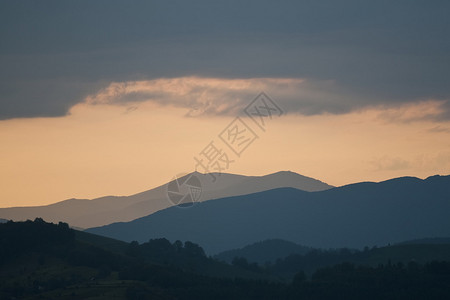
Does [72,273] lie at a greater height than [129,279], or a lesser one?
greater

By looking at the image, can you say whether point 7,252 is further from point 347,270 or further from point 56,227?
point 347,270

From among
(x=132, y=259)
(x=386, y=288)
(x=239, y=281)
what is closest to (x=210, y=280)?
(x=239, y=281)

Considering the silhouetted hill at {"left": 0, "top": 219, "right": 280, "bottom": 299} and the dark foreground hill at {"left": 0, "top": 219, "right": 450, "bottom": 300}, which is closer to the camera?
the silhouetted hill at {"left": 0, "top": 219, "right": 280, "bottom": 299}

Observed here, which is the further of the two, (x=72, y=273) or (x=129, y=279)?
(x=72, y=273)

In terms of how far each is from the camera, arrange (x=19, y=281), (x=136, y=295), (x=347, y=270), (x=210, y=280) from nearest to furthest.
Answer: (x=136, y=295), (x=19, y=281), (x=210, y=280), (x=347, y=270)

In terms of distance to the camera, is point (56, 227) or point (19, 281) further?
point (56, 227)

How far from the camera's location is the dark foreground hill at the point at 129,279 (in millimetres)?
150000

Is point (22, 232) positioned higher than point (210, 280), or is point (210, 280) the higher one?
point (22, 232)

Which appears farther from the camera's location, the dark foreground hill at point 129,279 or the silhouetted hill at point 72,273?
the dark foreground hill at point 129,279

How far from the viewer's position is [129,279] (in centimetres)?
15888

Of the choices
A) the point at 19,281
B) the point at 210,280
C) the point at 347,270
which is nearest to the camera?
the point at 19,281

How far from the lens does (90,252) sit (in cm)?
17012

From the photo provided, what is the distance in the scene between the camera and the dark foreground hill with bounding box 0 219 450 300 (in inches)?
5906

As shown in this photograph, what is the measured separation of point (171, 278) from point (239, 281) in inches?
641
